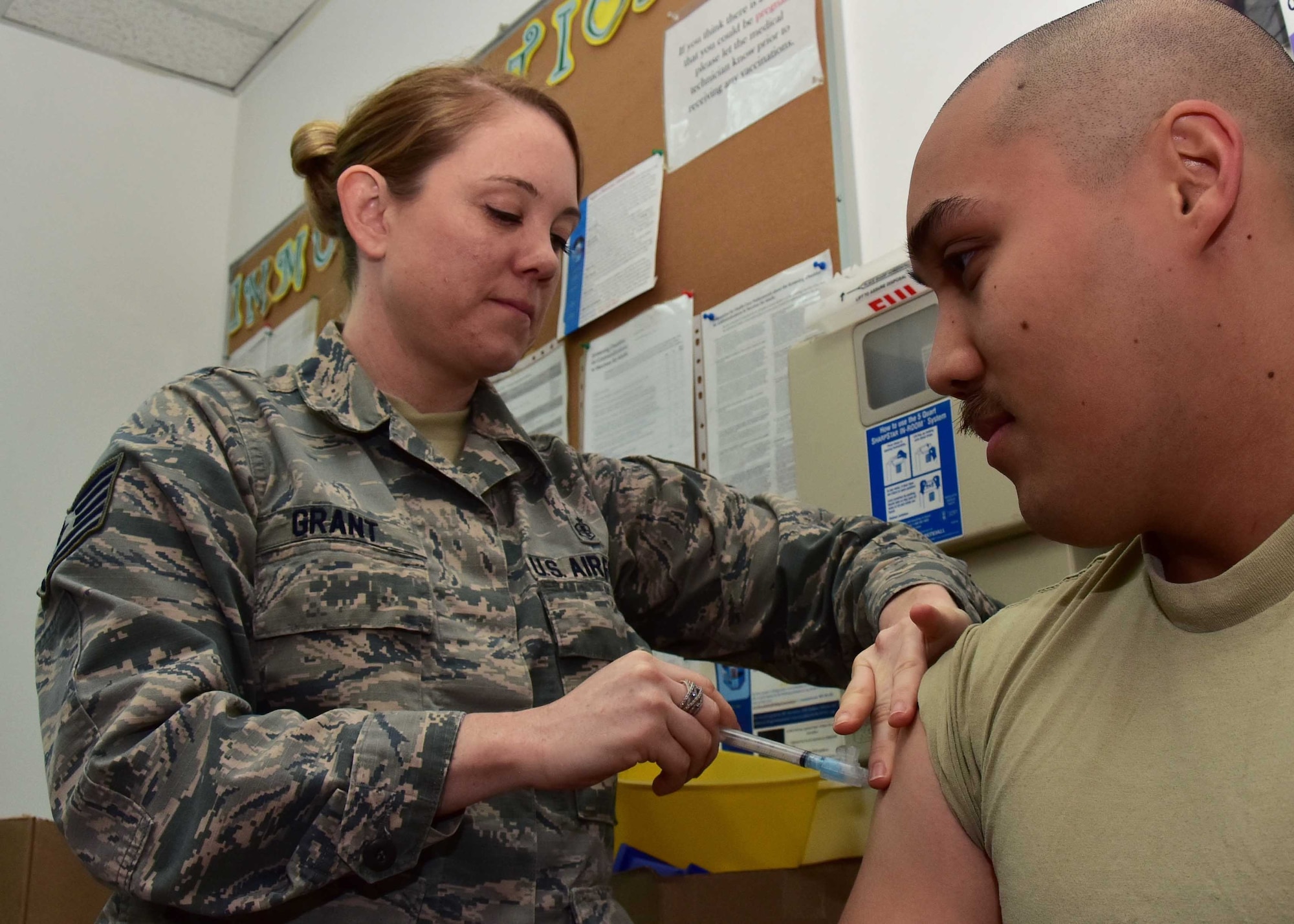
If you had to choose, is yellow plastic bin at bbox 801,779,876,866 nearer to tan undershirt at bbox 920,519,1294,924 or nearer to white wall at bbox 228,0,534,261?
tan undershirt at bbox 920,519,1294,924

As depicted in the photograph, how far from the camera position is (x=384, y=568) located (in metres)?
1.14

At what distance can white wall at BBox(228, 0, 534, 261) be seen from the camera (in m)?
2.74

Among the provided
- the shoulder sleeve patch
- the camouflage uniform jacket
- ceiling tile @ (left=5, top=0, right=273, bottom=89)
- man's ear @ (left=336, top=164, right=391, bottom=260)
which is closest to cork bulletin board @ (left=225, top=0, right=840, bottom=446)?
man's ear @ (left=336, top=164, right=391, bottom=260)

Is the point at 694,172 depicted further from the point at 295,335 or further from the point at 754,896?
the point at 295,335

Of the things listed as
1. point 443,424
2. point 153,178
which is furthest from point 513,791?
point 153,178

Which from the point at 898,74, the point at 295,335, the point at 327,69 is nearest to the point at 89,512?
the point at 898,74

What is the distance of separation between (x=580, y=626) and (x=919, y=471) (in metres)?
0.43

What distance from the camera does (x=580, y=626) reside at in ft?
4.09

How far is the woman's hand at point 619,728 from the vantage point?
0.95m

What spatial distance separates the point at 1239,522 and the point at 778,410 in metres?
1.03

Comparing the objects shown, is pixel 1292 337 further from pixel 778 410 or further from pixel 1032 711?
pixel 778 410

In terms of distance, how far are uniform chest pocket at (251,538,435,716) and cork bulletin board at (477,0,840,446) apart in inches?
35.7

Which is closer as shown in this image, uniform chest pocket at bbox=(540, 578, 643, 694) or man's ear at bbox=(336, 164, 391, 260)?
uniform chest pocket at bbox=(540, 578, 643, 694)

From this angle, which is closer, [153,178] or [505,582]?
[505,582]
